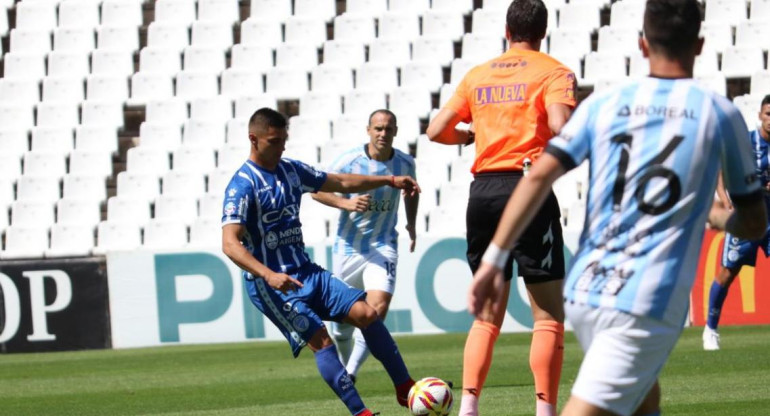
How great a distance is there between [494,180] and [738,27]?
37.7 ft

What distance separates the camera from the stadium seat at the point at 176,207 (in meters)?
17.7

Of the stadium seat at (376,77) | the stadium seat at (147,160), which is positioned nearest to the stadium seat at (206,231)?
the stadium seat at (147,160)

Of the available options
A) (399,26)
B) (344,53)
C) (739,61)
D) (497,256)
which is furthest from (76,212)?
(497,256)

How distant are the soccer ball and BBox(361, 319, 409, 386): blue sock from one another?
1.27 feet

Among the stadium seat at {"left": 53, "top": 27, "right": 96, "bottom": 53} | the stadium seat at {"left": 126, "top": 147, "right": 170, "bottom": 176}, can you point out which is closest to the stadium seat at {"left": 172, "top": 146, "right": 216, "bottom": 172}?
the stadium seat at {"left": 126, "top": 147, "right": 170, "bottom": 176}

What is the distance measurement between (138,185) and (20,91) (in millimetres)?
3039

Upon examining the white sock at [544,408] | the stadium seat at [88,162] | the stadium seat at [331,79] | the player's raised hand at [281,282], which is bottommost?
the stadium seat at [88,162]

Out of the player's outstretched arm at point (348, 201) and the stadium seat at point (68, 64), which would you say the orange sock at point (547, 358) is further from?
the stadium seat at point (68, 64)

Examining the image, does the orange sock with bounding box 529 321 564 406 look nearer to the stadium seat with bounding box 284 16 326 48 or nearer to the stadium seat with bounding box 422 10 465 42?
the stadium seat with bounding box 422 10 465 42

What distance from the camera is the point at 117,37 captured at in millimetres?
20172

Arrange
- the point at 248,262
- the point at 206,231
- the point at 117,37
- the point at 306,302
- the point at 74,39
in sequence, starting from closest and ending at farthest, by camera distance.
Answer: the point at 248,262
the point at 306,302
the point at 206,231
the point at 117,37
the point at 74,39

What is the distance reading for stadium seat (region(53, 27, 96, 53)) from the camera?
20.2 metres

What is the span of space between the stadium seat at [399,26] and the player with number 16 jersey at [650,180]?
1481cm

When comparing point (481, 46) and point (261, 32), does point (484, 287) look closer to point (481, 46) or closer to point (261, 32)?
point (481, 46)
